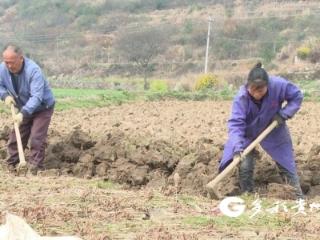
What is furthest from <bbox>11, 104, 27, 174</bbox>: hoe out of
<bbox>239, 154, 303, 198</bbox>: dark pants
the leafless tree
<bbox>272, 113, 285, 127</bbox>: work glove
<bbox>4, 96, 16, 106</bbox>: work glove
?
the leafless tree

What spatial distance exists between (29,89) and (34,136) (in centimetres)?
57

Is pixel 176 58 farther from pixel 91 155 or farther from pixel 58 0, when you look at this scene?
pixel 91 155

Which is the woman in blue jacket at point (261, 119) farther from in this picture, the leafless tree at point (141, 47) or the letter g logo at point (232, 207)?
the leafless tree at point (141, 47)

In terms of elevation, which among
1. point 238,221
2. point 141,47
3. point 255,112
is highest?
point 255,112

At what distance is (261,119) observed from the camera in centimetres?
688

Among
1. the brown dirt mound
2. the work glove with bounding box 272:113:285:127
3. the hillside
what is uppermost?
the work glove with bounding box 272:113:285:127

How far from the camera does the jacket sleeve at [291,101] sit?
6.77 meters

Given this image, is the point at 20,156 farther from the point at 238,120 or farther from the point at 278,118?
the point at 278,118

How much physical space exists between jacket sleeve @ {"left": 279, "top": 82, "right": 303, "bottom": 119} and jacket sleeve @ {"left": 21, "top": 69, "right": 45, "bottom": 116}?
2.79 m

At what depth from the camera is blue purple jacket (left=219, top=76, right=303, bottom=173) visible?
22.1 feet

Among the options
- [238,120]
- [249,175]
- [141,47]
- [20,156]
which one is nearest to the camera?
[238,120]

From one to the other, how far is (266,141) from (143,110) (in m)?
12.4

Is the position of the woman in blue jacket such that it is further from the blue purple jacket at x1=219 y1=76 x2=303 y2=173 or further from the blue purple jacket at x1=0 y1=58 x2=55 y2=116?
the blue purple jacket at x1=0 y1=58 x2=55 y2=116

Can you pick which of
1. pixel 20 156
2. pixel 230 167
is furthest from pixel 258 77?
pixel 20 156
